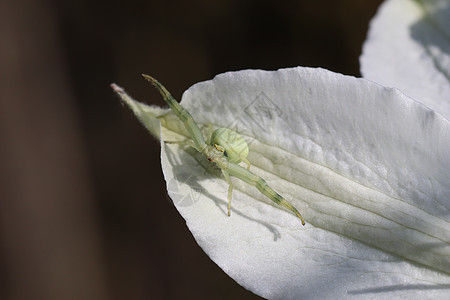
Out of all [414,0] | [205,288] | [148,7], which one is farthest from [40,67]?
[414,0]

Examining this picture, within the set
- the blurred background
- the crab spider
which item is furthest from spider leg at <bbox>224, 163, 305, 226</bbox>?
the blurred background

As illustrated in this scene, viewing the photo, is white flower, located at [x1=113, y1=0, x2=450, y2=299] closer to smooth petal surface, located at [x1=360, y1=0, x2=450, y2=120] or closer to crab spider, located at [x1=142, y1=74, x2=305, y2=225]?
crab spider, located at [x1=142, y1=74, x2=305, y2=225]

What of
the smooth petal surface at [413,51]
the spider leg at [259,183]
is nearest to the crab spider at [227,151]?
the spider leg at [259,183]

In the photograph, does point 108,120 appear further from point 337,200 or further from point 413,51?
point 337,200

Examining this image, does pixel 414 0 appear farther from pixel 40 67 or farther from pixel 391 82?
pixel 40 67

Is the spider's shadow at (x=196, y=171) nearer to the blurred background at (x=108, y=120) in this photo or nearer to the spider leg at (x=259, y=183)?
the spider leg at (x=259, y=183)

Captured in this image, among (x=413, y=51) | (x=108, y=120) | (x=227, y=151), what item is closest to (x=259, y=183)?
(x=227, y=151)

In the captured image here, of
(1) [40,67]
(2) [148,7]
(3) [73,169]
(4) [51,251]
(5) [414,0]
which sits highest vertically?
(5) [414,0]
